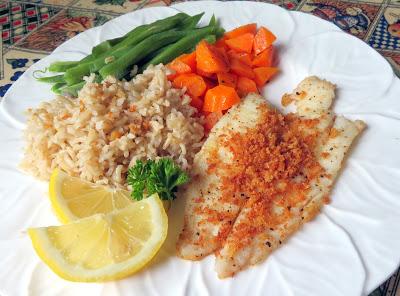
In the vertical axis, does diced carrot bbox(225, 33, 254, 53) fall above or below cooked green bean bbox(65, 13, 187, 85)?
above

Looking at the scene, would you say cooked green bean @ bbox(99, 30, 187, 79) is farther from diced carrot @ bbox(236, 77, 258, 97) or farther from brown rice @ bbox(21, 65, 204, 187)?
diced carrot @ bbox(236, 77, 258, 97)

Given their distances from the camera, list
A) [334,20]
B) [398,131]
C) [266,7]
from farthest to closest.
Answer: [334,20] < [266,7] < [398,131]

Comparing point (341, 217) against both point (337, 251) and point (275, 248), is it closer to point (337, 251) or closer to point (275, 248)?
point (337, 251)

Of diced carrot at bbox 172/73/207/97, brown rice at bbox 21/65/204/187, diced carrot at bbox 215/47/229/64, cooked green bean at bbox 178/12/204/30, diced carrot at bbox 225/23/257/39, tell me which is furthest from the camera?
cooked green bean at bbox 178/12/204/30

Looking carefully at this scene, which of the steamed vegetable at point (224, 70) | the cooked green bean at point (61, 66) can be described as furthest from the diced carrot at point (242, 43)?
the cooked green bean at point (61, 66)

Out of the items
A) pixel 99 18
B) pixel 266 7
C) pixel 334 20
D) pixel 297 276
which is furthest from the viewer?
pixel 99 18

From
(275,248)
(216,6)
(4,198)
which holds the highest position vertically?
(216,6)

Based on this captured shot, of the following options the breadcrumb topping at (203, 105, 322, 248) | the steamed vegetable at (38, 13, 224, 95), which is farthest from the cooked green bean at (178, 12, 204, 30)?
the breadcrumb topping at (203, 105, 322, 248)

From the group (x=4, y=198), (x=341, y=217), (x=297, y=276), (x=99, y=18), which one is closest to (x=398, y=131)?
(x=341, y=217)
